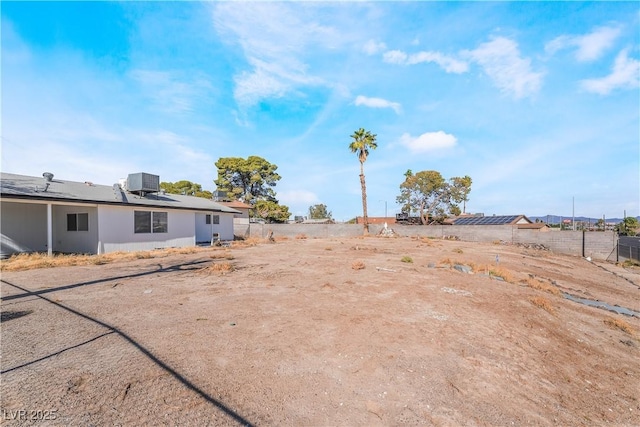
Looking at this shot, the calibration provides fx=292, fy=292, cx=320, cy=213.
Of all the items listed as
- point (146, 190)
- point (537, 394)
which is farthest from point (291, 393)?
point (146, 190)

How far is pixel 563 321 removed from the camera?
6312mm

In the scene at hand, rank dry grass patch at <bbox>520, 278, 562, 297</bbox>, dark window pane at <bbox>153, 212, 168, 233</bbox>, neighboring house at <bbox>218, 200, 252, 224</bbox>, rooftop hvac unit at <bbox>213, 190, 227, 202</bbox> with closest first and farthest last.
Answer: dry grass patch at <bbox>520, 278, 562, 297</bbox>
dark window pane at <bbox>153, 212, 168, 233</bbox>
rooftop hvac unit at <bbox>213, 190, 227, 202</bbox>
neighboring house at <bbox>218, 200, 252, 224</bbox>

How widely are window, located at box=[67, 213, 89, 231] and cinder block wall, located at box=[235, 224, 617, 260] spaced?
1611 centimetres

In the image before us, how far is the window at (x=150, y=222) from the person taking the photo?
15898 millimetres

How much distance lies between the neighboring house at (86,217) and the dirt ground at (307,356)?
21.8ft

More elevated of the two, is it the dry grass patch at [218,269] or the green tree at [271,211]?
the green tree at [271,211]

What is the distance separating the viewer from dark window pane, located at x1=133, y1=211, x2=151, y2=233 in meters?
15.8

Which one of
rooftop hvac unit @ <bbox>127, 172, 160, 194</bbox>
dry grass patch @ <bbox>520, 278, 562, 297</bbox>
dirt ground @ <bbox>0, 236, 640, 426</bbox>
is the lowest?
dry grass patch @ <bbox>520, 278, 562, 297</bbox>

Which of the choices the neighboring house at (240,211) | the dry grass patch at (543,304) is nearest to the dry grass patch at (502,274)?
the dry grass patch at (543,304)

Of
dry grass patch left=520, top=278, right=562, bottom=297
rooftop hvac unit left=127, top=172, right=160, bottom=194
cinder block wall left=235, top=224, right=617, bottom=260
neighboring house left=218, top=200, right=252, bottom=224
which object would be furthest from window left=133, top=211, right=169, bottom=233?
dry grass patch left=520, top=278, right=562, bottom=297

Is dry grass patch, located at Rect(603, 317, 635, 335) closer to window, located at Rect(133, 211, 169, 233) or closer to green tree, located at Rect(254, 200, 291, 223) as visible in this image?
window, located at Rect(133, 211, 169, 233)

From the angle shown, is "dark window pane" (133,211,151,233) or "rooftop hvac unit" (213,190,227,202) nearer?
"dark window pane" (133,211,151,233)

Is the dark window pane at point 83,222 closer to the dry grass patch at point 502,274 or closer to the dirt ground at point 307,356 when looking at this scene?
the dirt ground at point 307,356

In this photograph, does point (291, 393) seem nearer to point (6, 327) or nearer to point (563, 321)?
point (6, 327)
